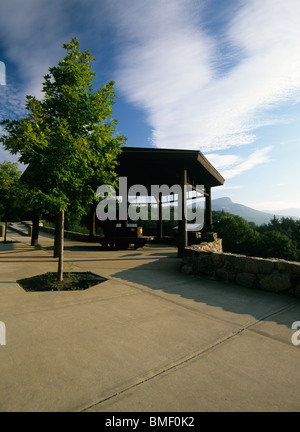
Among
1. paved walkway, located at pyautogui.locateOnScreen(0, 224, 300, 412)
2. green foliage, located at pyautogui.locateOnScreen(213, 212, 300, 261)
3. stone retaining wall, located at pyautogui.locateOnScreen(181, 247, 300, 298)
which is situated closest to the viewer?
paved walkway, located at pyautogui.locateOnScreen(0, 224, 300, 412)

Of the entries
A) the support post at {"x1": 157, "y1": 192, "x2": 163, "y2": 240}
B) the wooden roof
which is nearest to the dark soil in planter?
the wooden roof


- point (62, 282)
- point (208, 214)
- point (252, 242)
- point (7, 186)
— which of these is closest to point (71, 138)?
point (62, 282)

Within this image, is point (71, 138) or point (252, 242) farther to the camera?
point (252, 242)

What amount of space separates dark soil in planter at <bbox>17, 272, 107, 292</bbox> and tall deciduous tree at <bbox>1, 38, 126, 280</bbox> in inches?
13.8

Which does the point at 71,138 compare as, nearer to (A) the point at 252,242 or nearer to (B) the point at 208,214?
(B) the point at 208,214

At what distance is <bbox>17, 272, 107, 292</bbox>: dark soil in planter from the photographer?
17.8 feet

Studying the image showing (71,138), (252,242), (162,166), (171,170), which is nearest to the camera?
(71,138)

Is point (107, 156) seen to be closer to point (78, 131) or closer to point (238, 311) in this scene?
point (78, 131)

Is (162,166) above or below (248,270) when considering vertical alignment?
above

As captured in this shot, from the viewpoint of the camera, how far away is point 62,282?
5.95 meters

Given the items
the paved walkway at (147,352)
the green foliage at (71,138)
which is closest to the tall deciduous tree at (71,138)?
the green foliage at (71,138)

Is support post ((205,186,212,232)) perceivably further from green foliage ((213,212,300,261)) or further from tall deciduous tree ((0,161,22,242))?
green foliage ((213,212,300,261))

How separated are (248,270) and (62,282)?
15.4 ft

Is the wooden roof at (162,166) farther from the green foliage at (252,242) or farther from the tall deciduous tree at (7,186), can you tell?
the green foliage at (252,242)
